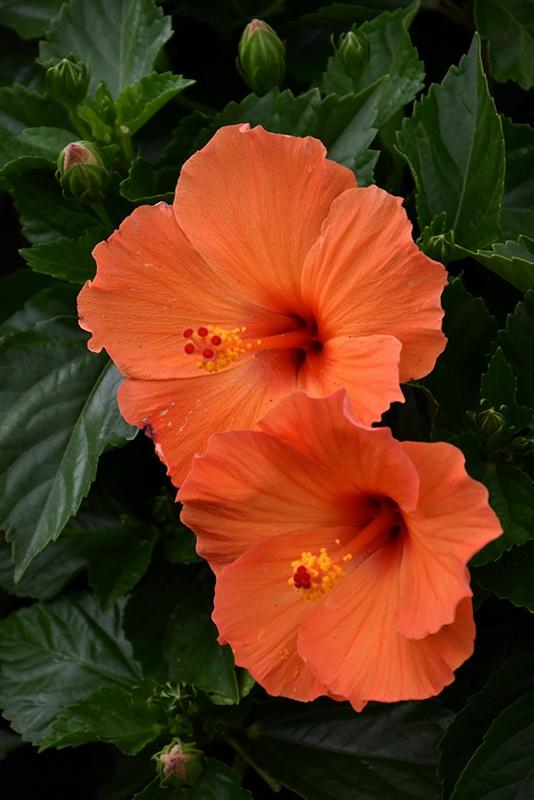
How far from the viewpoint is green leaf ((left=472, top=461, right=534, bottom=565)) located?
87cm

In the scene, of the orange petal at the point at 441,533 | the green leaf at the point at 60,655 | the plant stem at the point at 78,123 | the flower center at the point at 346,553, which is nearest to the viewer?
the orange petal at the point at 441,533

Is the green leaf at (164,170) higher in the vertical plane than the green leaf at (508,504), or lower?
higher

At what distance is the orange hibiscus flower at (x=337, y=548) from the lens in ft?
2.48

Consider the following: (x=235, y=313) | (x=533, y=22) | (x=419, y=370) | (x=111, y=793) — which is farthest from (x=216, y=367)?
(x=111, y=793)

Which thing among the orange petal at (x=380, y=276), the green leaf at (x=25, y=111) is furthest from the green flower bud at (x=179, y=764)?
the green leaf at (x=25, y=111)

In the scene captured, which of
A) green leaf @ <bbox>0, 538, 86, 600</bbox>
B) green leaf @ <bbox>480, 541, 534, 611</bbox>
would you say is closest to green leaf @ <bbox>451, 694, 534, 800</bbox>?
green leaf @ <bbox>480, 541, 534, 611</bbox>

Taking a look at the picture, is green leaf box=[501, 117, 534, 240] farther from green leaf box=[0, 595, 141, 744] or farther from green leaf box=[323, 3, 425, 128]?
green leaf box=[0, 595, 141, 744]

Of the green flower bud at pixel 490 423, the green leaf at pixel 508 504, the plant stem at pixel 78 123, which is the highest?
the plant stem at pixel 78 123

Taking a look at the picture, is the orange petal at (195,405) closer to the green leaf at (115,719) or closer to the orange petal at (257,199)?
the orange petal at (257,199)

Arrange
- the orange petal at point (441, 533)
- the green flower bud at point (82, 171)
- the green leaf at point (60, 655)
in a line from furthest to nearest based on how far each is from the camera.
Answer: the green leaf at point (60, 655) < the green flower bud at point (82, 171) < the orange petal at point (441, 533)

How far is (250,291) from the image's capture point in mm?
938

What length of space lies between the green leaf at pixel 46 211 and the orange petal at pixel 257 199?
0.30 m

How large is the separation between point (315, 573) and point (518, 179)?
52 cm

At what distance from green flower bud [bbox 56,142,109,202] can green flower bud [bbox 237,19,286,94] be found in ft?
0.65
